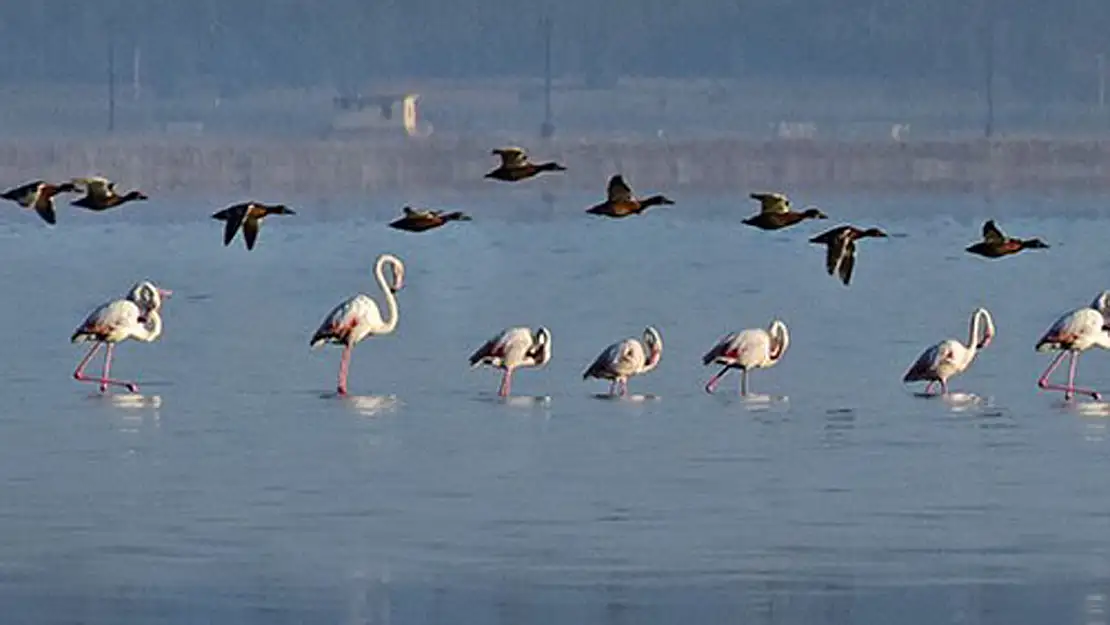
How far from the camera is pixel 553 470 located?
2142 cm

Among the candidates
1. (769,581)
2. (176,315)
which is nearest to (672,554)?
(769,581)

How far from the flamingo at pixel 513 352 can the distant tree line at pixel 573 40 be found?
505 ft

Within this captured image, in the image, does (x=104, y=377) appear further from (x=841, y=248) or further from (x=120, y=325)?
(x=841, y=248)

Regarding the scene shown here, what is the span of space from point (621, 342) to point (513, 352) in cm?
121

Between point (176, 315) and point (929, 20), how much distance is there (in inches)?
6307

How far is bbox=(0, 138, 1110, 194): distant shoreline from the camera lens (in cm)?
8644

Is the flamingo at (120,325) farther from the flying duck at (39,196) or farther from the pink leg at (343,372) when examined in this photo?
the pink leg at (343,372)

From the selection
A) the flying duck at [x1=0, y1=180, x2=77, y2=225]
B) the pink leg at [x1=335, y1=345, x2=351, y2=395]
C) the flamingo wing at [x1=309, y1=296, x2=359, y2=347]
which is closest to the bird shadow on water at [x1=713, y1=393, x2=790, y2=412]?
the pink leg at [x1=335, y1=345, x2=351, y2=395]

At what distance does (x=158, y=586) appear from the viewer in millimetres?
17141

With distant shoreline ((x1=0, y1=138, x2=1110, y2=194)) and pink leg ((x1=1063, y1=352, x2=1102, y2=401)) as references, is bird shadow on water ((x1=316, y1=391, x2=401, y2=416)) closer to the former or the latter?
pink leg ((x1=1063, y1=352, x2=1102, y2=401))

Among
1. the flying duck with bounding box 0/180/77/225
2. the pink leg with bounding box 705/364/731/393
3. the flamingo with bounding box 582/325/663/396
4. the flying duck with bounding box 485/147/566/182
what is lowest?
the pink leg with bounding box 705/364/731/393

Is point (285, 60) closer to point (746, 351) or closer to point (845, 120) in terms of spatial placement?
point (845, 120)

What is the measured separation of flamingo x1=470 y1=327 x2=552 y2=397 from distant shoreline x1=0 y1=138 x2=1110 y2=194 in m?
56.0

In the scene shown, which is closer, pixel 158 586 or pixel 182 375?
pixel 158 586
